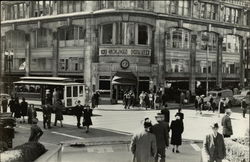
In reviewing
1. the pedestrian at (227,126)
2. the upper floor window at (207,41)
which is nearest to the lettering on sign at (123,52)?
the upper floor window at (207,41)

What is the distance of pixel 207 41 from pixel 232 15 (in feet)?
28.1

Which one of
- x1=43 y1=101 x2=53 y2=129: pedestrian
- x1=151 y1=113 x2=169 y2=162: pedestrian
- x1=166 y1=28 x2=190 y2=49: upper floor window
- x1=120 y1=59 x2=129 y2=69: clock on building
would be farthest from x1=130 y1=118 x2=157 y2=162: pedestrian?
x1=166 y1=28 x2=190 y2=49: upper floor window

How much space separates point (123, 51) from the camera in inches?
1510

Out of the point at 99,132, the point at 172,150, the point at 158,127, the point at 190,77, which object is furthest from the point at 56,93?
the point at 190,77

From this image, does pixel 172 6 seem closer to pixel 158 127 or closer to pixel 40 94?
pixel 40 94

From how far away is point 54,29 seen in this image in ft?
137

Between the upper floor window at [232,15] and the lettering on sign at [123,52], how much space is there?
8.35 meters

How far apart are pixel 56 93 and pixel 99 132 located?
728 cm

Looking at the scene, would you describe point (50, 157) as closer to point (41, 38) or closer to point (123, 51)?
point (123, 51)

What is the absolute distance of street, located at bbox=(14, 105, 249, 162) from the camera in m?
14.3

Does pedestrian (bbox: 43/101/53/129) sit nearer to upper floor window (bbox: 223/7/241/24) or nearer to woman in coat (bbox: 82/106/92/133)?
woman in coat (bbox: 82/106/92/133)

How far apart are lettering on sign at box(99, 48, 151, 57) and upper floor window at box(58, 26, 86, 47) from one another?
3.18 meters

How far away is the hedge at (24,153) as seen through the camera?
8.73 meters

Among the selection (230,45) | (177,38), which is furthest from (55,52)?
(230,45)
